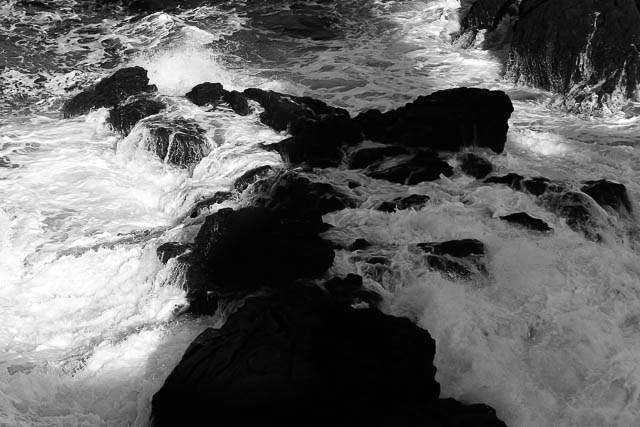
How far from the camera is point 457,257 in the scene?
8062 millimetres

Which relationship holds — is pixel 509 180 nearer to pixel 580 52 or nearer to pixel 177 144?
pixel 580 52

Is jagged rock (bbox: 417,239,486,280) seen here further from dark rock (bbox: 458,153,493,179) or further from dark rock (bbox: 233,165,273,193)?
dark rock (bbox: 233,165,273,193)

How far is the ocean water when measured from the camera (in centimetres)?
654

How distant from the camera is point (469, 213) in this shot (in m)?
8.98

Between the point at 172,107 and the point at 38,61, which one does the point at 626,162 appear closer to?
the point at 172,107

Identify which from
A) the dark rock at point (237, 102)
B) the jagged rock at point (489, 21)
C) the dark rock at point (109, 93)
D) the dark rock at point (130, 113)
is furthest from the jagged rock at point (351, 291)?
the jagged rock at point (489, 21)

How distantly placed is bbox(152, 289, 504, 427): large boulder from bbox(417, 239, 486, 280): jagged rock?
1510mm

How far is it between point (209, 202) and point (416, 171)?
2.91 meters

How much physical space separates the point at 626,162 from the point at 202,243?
6236 millimetres

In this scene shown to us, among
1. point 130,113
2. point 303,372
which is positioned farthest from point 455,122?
point 303,372

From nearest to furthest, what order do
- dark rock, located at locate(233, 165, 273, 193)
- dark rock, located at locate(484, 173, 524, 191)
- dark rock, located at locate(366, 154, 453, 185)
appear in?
1. dark rock, located at locate(484, 173, 524, 191)
2. dark rock, located at locate(366, 154, 453, 185)
3. dark rock, located at locate(233, 165, 273, 193)

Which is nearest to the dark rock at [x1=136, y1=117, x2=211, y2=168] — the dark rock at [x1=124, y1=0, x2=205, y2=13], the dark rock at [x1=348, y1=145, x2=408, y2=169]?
the dark rock at [x1=348, y1=145, x2=408, y2=169]

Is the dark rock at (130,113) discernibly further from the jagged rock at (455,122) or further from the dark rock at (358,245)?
the dark rock at (358,245)

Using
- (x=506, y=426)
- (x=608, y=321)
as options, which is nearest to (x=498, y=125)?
(x=608, y=321)
